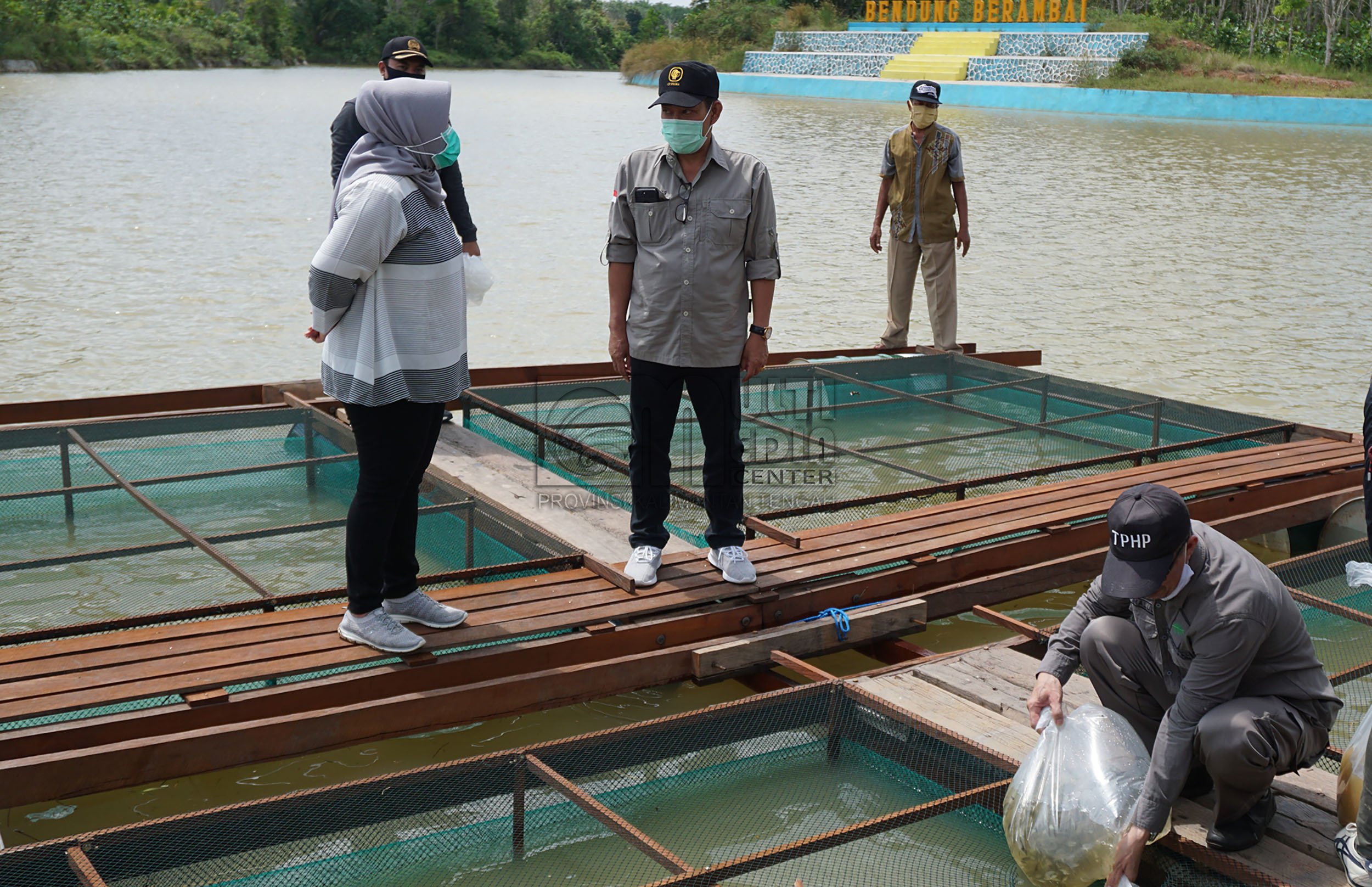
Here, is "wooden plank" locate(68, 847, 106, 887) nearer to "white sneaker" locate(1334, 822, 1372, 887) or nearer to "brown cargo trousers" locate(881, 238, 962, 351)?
"white sneaker" locate(1334, 822, 1372, 887)

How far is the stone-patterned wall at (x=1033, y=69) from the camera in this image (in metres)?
36.7

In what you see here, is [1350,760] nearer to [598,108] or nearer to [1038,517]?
[1038,517]

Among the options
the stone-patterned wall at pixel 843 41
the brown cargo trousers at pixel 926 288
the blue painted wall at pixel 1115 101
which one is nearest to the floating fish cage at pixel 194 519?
the brown cargo trousers at pixel 926 288

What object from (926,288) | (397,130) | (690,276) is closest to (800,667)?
(690,276)

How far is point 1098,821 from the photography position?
2.59m

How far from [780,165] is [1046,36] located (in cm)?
2349

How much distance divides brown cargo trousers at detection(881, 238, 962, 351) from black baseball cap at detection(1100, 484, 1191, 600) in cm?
486

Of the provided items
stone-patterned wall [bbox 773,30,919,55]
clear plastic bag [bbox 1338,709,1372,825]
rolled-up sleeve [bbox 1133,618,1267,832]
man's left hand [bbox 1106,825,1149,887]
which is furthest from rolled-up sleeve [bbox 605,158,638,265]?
stone-patterned wall [bbox 773,30,919,55]

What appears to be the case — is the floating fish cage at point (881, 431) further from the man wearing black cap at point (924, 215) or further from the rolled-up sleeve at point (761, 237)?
the rolled-up sleeve at point (761, 237)

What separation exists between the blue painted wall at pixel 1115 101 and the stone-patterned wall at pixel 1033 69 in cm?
183

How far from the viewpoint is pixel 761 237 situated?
11.6 ft

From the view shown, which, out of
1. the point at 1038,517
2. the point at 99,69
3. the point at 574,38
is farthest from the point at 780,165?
the point at 574,38

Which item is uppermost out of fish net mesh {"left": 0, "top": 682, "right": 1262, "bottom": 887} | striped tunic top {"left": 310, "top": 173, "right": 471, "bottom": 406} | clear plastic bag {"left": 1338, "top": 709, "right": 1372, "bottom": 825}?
striped tunic top {"left": 310, "top": 173, "right": 471, "bottom": 406}

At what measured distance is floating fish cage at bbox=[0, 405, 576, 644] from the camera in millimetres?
4422
